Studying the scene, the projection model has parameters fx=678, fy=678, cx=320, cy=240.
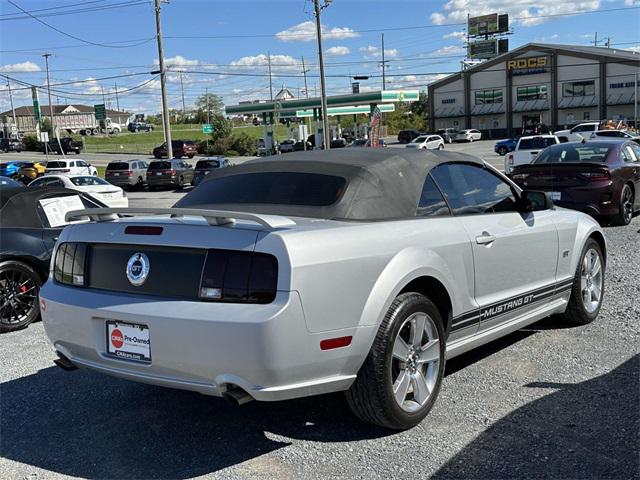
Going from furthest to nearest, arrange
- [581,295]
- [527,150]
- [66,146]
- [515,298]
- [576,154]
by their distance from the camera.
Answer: [66,146]
[527,150]
[576,154]
[581,295]
[515,298]

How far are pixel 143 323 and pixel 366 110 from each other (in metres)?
66.6

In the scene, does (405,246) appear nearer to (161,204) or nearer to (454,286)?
(454,286)

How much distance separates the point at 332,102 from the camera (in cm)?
6300

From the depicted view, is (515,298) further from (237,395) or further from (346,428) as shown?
(237,395)

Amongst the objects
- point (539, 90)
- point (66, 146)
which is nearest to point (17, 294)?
point (66, 146)

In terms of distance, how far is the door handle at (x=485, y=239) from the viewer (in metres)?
4.46

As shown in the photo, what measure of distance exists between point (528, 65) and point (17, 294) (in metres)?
78.2

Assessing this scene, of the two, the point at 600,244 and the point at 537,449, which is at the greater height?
the point at 600,244

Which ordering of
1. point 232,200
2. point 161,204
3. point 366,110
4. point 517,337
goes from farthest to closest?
1. point 366,110
2. point 161,204
3. point 517,337
4. point 232,200

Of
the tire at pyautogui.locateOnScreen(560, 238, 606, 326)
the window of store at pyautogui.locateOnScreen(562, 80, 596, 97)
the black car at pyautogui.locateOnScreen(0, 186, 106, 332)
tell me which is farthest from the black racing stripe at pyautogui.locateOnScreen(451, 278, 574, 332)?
the window of store at pyautogui.locateOnScreen(562, 80, 596, 97)

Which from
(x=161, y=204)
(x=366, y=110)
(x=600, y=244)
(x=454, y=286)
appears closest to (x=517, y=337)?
(x=600, y=244)

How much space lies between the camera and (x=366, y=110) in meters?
68.5

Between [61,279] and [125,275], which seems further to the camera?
[61,279]

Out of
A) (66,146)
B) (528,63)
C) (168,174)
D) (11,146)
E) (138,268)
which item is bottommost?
(168,174)
